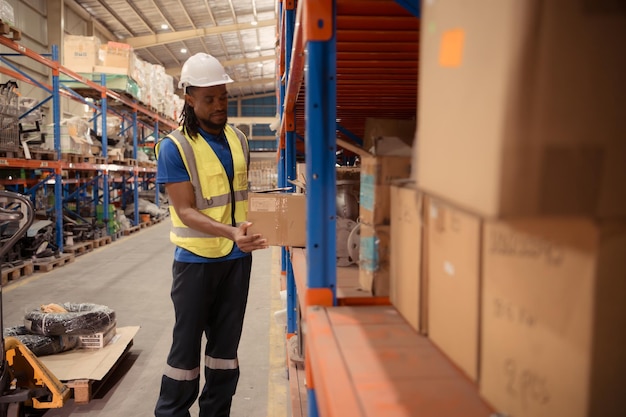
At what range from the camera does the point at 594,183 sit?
61cm

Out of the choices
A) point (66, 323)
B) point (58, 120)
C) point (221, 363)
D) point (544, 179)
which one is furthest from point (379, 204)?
point (58, 120)

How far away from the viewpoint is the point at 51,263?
7.13 metres

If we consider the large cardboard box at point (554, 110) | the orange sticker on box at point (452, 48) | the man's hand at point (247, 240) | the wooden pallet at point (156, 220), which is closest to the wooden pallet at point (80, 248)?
the wooden pallet at point (156, 220)

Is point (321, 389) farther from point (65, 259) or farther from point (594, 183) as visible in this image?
point (65, 259)

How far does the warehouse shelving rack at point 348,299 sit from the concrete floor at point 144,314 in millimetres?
1907

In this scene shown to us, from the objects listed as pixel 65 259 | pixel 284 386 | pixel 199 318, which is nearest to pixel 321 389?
pixel 199 318

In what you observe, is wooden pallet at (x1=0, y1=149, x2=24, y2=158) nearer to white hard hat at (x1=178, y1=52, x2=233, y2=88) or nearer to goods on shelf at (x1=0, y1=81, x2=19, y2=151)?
goods on shelf at (x1=0, y1=81, x2=19, y2=151)

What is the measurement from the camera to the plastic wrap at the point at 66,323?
3.58 meters

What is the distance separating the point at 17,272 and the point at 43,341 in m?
3.70

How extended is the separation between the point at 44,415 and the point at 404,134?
10.1ft

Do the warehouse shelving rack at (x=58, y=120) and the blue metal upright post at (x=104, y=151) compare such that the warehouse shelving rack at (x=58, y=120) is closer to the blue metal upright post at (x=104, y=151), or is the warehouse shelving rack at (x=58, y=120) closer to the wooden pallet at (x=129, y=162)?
the blue metal upright post at (x=104, y=151)

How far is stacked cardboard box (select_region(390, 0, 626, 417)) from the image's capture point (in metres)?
0.60

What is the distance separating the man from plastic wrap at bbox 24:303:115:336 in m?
1.31

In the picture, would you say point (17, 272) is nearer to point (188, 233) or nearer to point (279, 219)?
point (188, 233)
